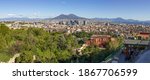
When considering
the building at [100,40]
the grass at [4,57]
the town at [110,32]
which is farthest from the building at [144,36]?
the grass at [4,57]

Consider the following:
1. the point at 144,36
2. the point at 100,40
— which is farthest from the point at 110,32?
the point at 144,36

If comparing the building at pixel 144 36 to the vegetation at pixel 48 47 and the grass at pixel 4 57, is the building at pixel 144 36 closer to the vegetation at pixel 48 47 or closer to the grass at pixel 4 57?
the vegetation at pixel 48 47

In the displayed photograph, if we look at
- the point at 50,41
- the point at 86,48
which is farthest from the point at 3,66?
the point at 50,41

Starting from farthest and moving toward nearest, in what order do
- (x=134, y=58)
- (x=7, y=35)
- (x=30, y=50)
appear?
1. (x=7, y=35)
2. (x=30, y=50)
3. (x=134, y=58)

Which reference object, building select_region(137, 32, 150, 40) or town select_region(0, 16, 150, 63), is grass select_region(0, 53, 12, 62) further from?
building select_region(137, 32, 150, 40)

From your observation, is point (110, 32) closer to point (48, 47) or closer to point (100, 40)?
point (100, 40)

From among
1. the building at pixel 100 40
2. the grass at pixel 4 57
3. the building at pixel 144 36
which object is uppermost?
the building at pixel 144 36

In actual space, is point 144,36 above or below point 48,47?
above

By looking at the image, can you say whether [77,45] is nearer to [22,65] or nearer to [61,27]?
[61,27]
